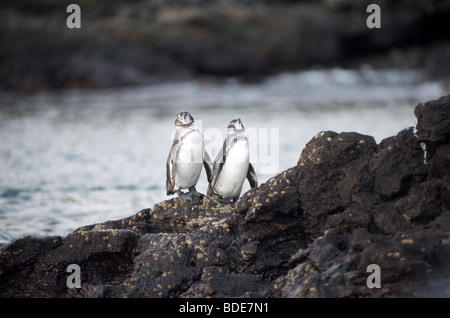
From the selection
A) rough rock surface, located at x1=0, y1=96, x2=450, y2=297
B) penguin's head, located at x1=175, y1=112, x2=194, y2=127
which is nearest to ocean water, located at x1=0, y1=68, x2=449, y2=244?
penguin's head, located at x1=175, y1=112, x2=194, y2=127

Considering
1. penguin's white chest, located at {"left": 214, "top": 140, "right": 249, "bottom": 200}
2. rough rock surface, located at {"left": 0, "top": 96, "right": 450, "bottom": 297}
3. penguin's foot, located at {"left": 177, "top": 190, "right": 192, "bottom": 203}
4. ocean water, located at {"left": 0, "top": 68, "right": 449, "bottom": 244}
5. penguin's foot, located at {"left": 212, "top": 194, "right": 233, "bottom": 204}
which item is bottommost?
rough rock surface, located at {"left": 0, "top": 96, "right": 450, "bottom": 297}

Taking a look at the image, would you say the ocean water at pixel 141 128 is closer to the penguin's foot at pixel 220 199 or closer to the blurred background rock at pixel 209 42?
the blurred background rock at pixel 209 42

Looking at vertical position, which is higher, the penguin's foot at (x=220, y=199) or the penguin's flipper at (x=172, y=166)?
the penguin's flipper at (x=172, y=166)

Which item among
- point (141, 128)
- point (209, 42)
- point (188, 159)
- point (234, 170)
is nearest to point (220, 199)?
point (234, 170)

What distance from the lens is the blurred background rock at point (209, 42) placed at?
29.2 m

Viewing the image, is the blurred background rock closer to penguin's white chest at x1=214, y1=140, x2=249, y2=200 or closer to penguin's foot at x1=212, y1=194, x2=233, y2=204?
penguin's foot at x1=212, y1=194, x2=233, y2=204

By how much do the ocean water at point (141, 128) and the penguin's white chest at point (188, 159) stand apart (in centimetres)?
260

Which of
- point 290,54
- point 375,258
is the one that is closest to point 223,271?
point 375,258

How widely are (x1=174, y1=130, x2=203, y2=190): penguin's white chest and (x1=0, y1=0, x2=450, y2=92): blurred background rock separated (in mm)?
22859

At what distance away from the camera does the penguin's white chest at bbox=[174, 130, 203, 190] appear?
650 centimetres

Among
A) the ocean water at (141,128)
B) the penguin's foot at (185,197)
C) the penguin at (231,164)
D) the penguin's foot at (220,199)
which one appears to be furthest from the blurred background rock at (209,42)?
the penguin's foot at (185,197)

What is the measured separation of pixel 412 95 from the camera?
877 inches

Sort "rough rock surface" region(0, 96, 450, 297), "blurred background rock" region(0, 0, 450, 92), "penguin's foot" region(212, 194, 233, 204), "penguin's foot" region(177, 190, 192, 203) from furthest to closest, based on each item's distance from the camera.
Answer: "blurred background rock" region(0, 0, 450, 92)
"penguin's foot" region(212, 194, 233, 204)
"penguin's foot" region(177, 190, 192, 203)
"rough rock surface" region(0, 96, 450, 297)

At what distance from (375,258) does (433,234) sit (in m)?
0.53
